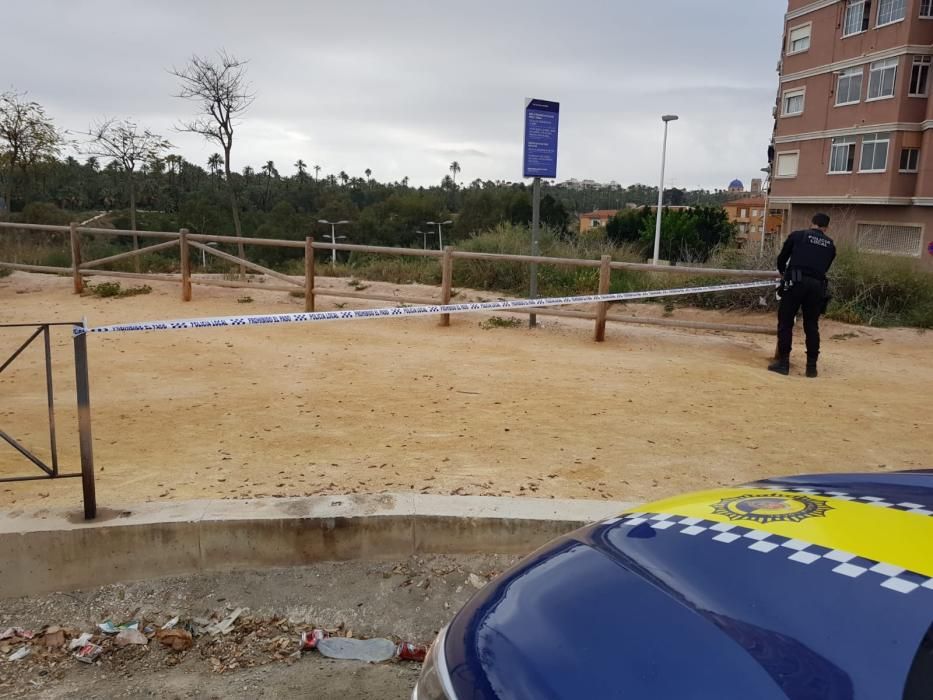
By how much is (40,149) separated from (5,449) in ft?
69.7

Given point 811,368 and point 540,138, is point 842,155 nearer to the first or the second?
point 540,138

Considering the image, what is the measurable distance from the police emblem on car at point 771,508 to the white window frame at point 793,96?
40.6 meters

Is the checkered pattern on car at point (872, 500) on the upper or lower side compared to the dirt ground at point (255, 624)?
upper

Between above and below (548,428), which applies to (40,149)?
above

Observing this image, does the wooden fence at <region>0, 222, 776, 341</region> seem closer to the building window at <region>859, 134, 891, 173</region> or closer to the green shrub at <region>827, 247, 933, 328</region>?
the green shrub at <region>827, 247, 933, 328</region>

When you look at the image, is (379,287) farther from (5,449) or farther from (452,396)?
(5,449)

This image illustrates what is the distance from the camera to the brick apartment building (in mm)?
31766

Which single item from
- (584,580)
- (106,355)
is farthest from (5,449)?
(584,580)

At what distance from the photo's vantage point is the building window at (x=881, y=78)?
3234 centimetres

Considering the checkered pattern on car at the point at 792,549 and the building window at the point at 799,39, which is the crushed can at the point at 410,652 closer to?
the checkered pattern on car at the point at 792,549

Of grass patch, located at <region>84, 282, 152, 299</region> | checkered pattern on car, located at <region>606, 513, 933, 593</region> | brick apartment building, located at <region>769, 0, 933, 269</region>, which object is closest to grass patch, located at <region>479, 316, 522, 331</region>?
grass patch, located at <region>84, 282, 152, 299</region>

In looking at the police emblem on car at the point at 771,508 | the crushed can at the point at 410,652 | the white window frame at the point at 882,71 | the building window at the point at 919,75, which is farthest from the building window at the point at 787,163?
the police emblem on car at the point at 771,508

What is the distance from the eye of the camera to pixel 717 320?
12.1m

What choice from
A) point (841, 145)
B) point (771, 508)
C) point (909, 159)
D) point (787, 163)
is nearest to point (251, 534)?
point (771, 508)
